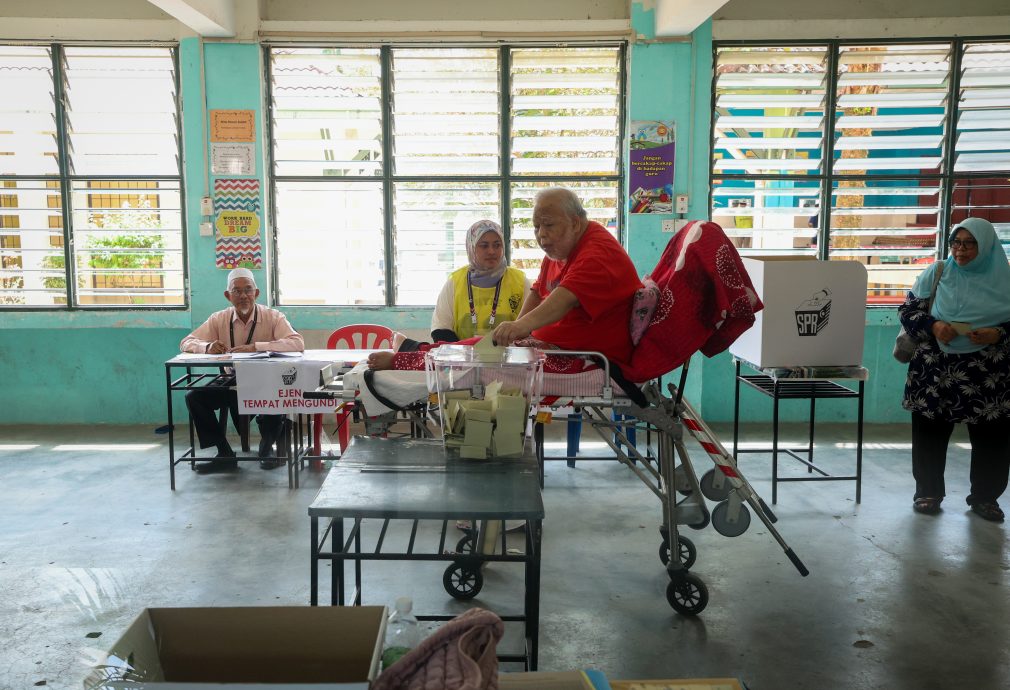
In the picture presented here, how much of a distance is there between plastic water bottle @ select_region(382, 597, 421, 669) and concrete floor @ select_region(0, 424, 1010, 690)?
102 cm

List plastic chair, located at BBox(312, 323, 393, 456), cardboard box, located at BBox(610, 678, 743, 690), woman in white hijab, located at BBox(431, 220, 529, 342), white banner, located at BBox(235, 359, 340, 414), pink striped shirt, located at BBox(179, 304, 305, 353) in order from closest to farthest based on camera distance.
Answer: cardboard box, located at BBox(610, 678, 743, 690), woman in white hijab, located at BBox(431, 220, 529, 342), white banner, located at BBox(235, 359, 340, 414), pink striped shirt, located at BBox(179, 304, 305, 353), plastic chair, located at BBox(312, 323, 393, 456)

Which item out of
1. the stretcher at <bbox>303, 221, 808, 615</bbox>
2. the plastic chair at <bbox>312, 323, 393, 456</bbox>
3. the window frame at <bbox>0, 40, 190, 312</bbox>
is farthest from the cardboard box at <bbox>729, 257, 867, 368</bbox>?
the window frame at <bbox>0, 40, 190, 312</bbox>

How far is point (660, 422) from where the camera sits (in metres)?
3.28

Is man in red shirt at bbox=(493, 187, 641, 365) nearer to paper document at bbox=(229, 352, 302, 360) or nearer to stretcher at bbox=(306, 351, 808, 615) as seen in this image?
stretcher at bbox=(306, 351, 808, 615)

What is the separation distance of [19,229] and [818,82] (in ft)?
19.5

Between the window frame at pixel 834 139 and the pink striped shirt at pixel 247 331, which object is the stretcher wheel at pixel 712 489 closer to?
the pink striped shirt at pixel 247 331

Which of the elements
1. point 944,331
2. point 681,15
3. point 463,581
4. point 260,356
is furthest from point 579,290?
point 681,15

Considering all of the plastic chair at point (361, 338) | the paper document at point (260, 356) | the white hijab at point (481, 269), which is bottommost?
the paper document at point (260, 356)

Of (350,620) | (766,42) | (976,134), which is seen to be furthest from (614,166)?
(350,620)

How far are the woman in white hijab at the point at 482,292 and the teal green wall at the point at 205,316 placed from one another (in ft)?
5.81

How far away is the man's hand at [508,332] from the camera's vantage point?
9.68 ft

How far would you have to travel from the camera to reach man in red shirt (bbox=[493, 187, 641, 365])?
9.99 feet

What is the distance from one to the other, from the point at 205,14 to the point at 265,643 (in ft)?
15.9

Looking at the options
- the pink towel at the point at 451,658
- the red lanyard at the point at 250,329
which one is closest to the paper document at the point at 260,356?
the red lanyard at the point at 250,329
